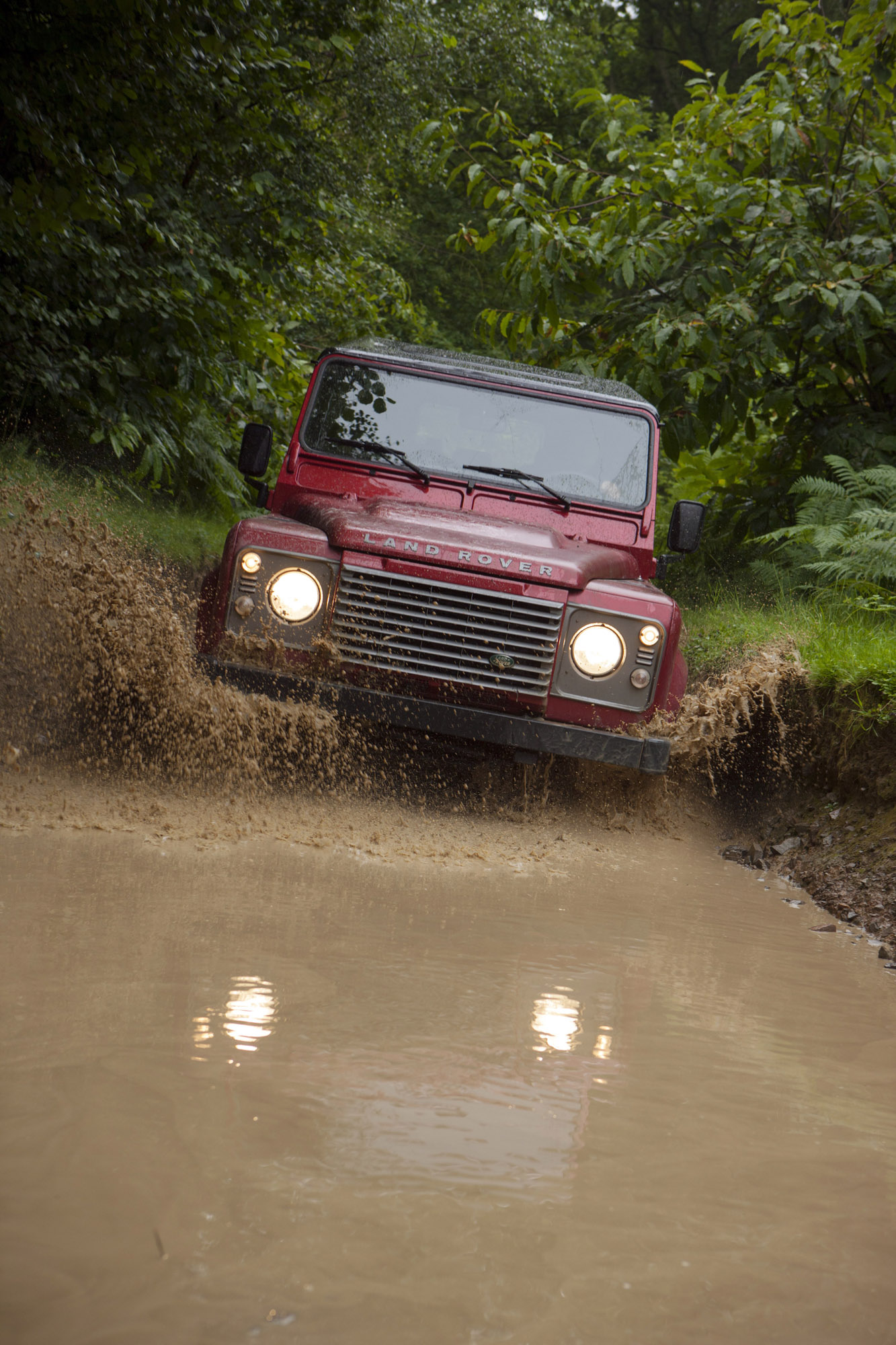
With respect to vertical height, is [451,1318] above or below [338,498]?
below

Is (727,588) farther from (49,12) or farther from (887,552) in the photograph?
(49,12)

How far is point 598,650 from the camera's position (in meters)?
4.16

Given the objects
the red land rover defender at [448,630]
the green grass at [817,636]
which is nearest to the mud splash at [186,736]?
the red land rover defender at [448,630]

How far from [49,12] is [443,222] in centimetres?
1749

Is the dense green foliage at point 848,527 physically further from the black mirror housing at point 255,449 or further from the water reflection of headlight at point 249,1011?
the water reflection of headlight at point 249,1011

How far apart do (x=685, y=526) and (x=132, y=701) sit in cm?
284

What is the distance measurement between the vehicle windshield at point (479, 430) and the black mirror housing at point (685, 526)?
11.6 inches

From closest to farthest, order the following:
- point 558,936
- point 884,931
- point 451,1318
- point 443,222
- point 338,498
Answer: point 451,1318 < point 558,936 < point 884,931 < point 338,498 < point 443,222

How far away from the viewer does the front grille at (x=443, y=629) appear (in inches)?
159

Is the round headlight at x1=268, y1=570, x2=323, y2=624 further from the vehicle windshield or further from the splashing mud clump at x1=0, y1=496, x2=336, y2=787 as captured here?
the vehicle windshield

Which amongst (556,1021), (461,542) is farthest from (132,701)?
(556,1021)

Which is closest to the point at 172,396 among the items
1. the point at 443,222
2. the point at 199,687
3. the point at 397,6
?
the point at 199,687

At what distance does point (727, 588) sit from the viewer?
8008 millimetres

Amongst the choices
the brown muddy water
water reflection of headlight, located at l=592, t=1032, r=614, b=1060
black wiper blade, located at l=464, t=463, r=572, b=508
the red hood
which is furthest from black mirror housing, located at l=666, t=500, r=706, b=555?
water reflection of headlight, located at l=592, t=1032, r=614, b=1060
